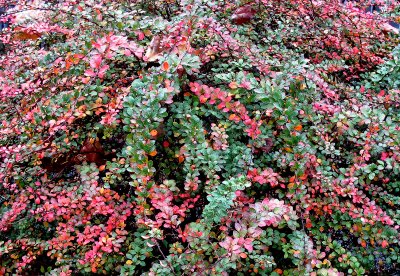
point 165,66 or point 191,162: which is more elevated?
point 165,66

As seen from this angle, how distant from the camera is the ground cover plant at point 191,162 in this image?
1629mm

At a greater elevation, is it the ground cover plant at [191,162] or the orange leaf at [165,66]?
the orange leaf at [165,66]

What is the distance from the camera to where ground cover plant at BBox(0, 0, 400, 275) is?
5.34ft

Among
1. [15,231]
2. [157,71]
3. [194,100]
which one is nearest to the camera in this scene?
[157,71]

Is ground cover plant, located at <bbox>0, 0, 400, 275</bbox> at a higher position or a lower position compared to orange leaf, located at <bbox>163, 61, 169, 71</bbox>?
lower

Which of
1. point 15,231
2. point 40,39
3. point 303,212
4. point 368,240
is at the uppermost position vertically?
point 40,39

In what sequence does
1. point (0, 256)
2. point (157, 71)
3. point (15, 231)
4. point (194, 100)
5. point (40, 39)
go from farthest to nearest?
point (40, 39) < point (15, 231) < point (0, 256) < point (194, 100) < point (157, 71)

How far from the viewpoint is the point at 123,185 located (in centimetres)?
200

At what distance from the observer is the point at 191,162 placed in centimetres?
173

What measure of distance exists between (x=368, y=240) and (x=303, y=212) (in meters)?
0.37

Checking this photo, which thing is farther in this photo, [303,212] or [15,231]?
[15,231]

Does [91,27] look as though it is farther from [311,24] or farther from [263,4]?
[311,24]

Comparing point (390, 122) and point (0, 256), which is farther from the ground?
point (390, 122)

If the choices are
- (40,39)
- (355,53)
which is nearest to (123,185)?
(40,39)
